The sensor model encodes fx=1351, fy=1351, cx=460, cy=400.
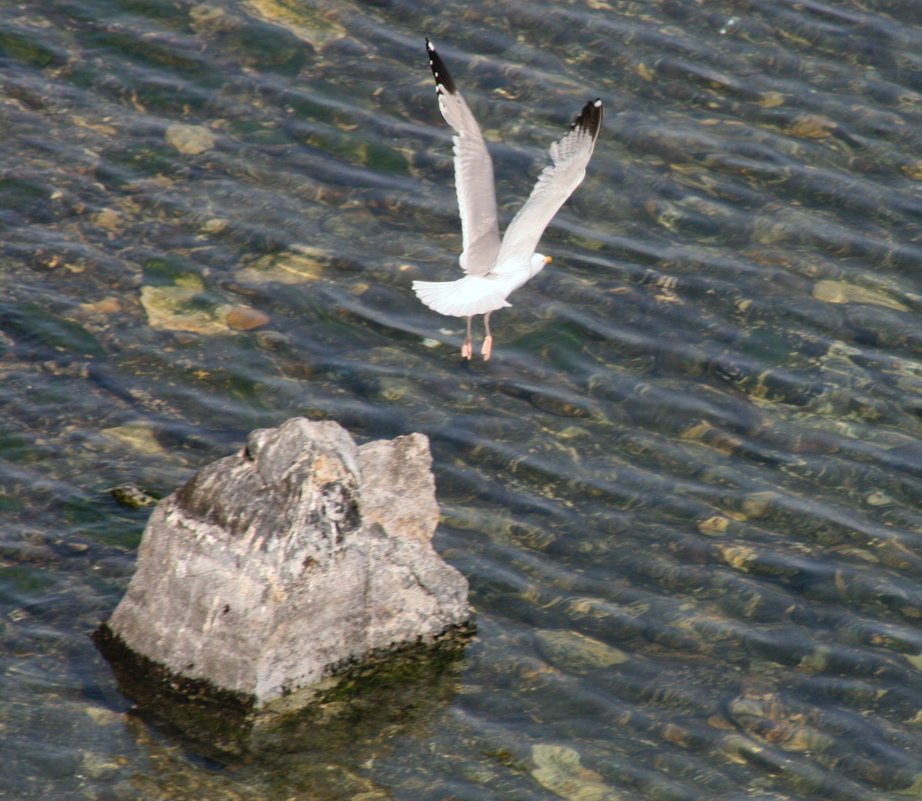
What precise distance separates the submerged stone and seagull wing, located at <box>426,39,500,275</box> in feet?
8.73

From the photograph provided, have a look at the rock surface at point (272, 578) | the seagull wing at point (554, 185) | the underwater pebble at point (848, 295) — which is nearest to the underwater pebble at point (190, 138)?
the seagull wing at point (554, 185)

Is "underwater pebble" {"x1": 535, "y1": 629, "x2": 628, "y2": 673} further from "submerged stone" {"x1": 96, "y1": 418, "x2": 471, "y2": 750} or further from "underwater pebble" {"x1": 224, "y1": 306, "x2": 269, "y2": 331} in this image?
"underwater pebble" {"x1": 224, "y1": 306, "x2": 269, "y2": 331}

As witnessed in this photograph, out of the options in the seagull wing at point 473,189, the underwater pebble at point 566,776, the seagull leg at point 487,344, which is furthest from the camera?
the seagull leg at point 487,344

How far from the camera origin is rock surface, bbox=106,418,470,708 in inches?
254

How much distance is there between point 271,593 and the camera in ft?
21.0

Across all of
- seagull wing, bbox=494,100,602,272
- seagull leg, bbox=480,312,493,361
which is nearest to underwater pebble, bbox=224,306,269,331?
seagull leg, bbox=480,312,493,361

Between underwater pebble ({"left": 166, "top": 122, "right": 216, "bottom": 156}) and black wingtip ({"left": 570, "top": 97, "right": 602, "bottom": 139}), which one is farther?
underwater pebble ({"left": 166, "top": 122, "right": 216, "bottom": 156})

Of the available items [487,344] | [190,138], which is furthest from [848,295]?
[190,138]

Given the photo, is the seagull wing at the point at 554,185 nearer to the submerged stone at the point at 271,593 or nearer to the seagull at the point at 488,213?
the seagull at the point at 488,213

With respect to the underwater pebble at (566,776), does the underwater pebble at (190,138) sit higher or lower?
higher

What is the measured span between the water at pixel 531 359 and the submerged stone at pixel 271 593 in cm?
34

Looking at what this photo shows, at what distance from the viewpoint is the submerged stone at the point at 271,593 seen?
21.1ft

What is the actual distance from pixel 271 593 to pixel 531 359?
3.81m

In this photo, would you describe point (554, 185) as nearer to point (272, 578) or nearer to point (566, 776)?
point (272, 578)
